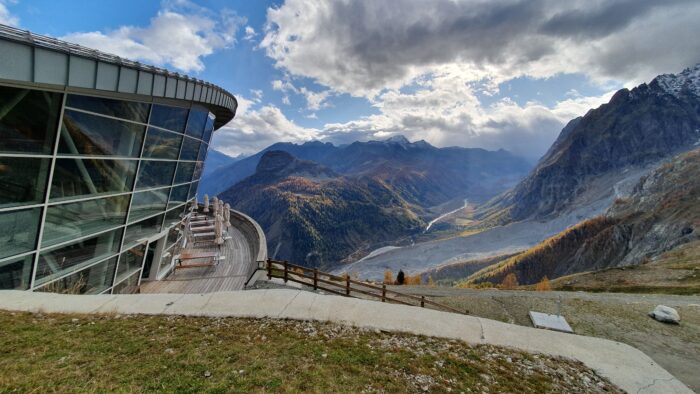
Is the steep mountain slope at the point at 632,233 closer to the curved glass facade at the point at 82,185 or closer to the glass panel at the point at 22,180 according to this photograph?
the curved glass facade at the point at 82,185

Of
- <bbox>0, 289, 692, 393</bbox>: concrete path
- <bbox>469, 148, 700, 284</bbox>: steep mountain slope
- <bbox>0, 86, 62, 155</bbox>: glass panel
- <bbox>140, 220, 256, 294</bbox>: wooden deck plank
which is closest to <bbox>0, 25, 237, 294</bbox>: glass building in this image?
<bbox>0, 86, 62, 155</bbox>: glass panel

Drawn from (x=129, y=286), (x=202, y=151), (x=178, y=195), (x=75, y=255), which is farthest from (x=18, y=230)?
(x=202, y=151)

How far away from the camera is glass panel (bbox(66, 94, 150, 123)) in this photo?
36.3 ft

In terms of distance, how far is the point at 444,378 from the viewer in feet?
23.1

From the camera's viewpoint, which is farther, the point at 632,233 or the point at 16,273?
the point at 632,233

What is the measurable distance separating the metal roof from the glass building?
0.10 ft

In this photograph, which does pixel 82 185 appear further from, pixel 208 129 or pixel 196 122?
pixel 208 129

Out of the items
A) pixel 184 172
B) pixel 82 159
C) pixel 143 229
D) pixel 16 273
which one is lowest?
pixel 16 273

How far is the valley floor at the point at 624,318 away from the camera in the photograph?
11.0 m


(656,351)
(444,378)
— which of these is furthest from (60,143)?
(656,351)

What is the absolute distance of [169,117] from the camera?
54.3 ft

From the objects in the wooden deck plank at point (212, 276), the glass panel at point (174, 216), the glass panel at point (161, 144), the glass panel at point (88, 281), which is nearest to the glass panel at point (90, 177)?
the glass panel at point (161, 144)

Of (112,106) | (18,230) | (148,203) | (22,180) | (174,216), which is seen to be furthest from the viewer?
(174,216)

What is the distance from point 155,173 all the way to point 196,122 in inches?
Answer: 195
